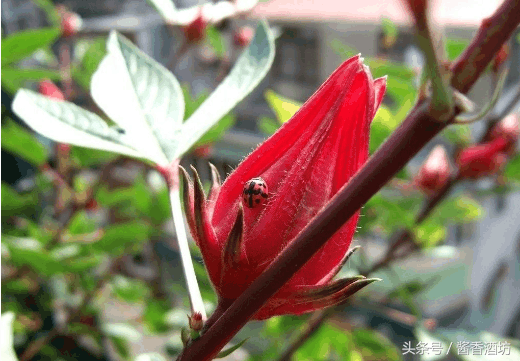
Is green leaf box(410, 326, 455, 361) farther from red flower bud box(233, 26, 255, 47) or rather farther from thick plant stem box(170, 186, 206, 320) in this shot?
red flower bud box(233, 26, 255, 47)

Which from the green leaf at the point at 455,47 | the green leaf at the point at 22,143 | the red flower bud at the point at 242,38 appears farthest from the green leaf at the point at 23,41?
the red flower bud at the point at 242,38

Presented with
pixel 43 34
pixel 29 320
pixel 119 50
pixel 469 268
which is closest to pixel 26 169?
pixel 29 320

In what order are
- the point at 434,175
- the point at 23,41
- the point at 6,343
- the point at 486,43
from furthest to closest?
1. the point at 434,175
2. the point at 23,41
3. the point at 6,343
4. the point at 486,43

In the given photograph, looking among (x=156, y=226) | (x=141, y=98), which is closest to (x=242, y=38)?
(x=156, y=226)

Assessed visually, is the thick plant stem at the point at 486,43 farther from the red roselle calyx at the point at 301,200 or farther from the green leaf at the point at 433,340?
the green leaf at the point at 433,340

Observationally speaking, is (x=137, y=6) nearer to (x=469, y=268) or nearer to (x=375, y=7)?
(x=375, y=7)

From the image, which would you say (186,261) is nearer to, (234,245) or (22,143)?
(234,245)
